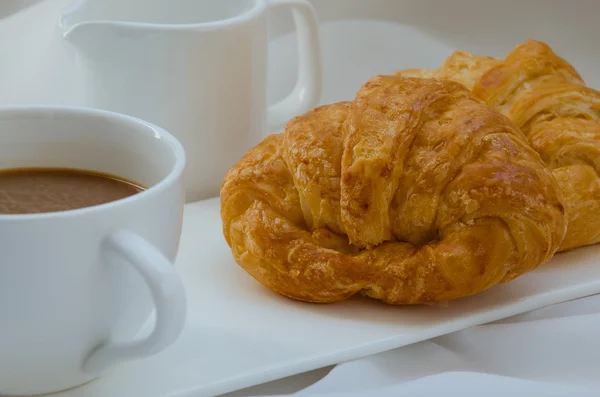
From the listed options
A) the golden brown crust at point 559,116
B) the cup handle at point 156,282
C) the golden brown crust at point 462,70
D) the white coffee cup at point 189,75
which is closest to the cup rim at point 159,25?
the white coffee cup at point 189,75

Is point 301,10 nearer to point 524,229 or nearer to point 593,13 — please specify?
point 524,229

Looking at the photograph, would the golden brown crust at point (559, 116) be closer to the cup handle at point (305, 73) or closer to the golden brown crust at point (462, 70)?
the golden brown crust at point (462, 70)

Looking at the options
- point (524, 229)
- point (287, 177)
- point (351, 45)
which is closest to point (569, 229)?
point (524, 229)

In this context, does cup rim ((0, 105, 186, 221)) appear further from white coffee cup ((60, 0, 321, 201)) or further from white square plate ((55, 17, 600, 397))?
white coffee cup ((60, 0, 321, 201))

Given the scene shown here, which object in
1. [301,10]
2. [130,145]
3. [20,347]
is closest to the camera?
[20,347]

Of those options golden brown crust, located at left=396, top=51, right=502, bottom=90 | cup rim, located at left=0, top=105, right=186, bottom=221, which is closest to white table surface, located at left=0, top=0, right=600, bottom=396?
cup rim, located at left=0, top=105, right=186, bottom=221

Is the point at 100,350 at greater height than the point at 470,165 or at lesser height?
lesser

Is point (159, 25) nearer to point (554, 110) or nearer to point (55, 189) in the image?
point (55, 189)

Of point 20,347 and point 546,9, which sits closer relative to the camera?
point 20,347
